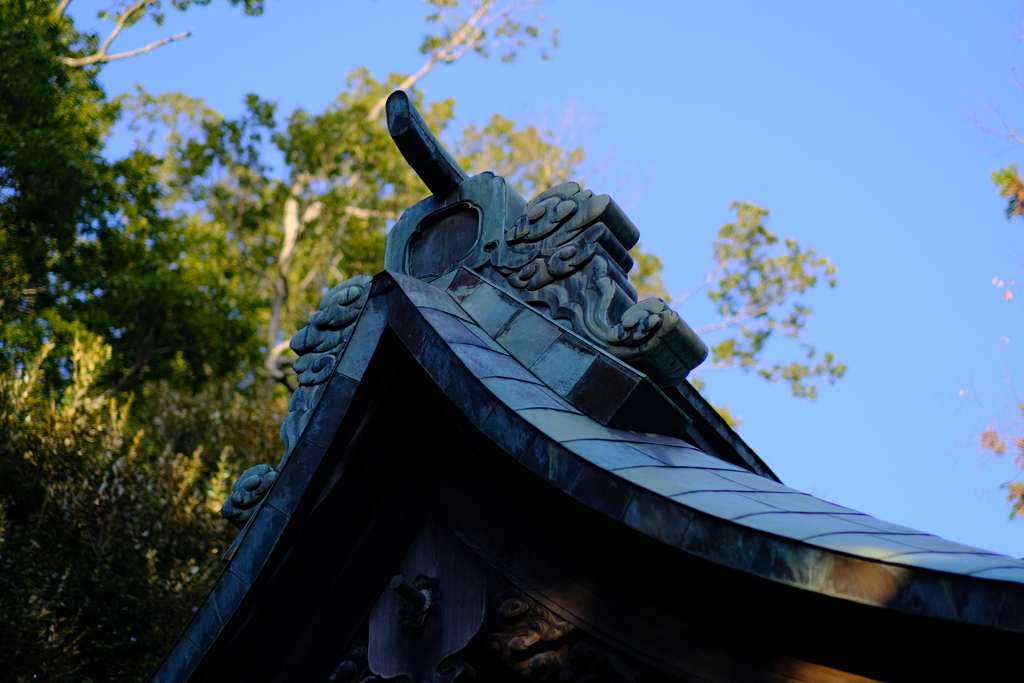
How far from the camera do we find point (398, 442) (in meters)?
3.05

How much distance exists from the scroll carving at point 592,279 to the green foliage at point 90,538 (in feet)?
21.6

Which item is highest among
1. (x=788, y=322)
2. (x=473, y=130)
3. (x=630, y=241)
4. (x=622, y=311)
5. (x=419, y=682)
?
(x=473, y=130)

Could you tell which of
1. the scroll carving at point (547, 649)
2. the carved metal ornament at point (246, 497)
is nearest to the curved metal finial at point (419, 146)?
the carved metal ornament at point (246, 497)

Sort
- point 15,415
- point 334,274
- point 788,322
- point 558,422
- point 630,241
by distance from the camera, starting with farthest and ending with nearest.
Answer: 1. point 334,274
2. point 788,322
3. point 15,415
4. point 630,241
5. point 558,422

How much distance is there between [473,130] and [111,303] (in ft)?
31.7

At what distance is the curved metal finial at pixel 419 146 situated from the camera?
3.58 m

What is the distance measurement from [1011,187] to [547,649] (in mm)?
7331

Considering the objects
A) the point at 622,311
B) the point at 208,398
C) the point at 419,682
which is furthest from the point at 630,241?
the point at 208,398

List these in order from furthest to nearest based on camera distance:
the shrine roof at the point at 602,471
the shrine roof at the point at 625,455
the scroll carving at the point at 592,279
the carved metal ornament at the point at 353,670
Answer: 1. the carved metal ornament at the point at 353,670
2. the scroll carving at the point at 592,279
3. the shrine roof at the point at 625,455
4. the shrine roof at the point at 602,471

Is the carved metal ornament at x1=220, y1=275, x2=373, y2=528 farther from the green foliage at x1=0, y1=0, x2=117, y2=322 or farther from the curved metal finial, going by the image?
the green foliage at x1=0, y1=0, x2=117, y2=322

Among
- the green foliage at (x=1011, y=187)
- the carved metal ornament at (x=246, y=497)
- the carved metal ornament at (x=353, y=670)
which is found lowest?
the carved metal ornament at (x=353, y=670)

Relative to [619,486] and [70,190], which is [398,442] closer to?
[619,486]

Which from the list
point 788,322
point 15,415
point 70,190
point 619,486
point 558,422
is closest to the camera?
point 619,486

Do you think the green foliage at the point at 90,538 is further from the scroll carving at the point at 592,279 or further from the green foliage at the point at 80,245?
the scroll carving at the point at 592,279
